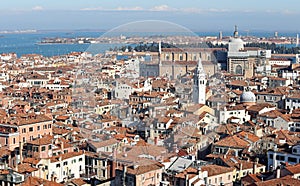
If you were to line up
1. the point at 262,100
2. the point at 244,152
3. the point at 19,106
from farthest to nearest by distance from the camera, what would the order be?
the point at 262,100 < the point at 19,106 < the point at 244,152

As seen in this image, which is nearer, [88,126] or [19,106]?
[88,126]

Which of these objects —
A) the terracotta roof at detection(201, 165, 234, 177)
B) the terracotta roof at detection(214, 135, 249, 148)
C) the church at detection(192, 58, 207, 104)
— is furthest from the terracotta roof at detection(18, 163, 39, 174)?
the terracotta roof at detection(214, 135, 249, 148)

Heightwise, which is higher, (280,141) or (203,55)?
(203,55)

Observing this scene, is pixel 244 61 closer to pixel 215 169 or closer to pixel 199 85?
pixel 199 85

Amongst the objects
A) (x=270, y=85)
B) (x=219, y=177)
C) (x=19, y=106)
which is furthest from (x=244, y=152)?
(x=270, y=85)

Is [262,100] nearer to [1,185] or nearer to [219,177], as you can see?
[219,177]

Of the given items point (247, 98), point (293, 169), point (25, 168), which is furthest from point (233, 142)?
point (247, 98)

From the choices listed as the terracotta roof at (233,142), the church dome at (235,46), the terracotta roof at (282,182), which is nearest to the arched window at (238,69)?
the church dome at (235,46)

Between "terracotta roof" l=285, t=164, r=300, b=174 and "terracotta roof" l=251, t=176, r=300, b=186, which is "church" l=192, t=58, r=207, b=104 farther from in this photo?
"terracotta roof" l=251, t=176, r=300, b=186

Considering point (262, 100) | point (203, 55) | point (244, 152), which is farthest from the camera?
point (262, 100)
